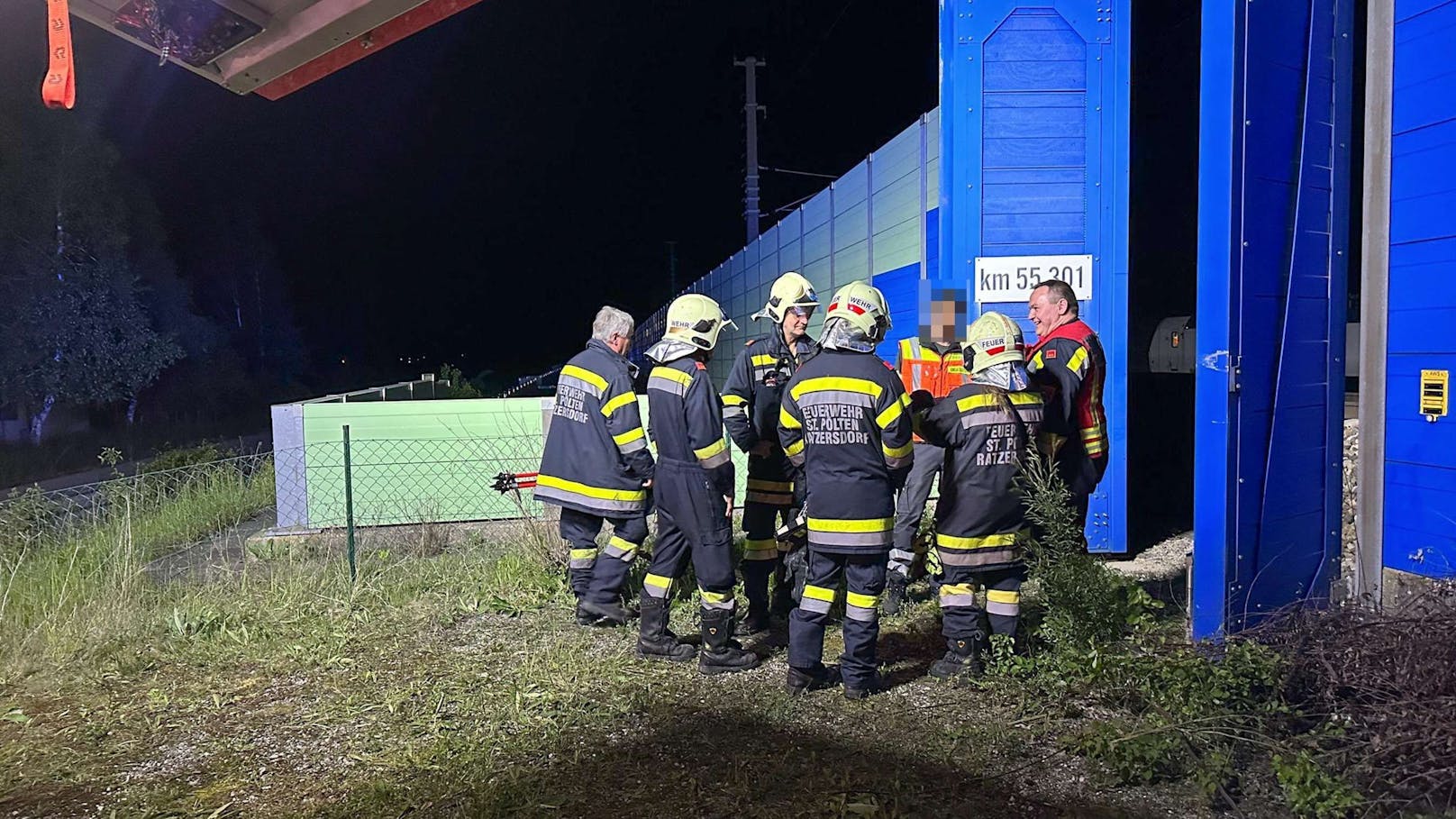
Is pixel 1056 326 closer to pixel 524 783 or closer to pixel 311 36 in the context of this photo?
pixel 524 783

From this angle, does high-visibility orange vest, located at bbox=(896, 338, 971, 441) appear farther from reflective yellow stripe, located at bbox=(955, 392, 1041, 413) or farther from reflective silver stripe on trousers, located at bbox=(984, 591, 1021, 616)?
reflective silver stripe on trousers, located at bbox=(984, 591, 1021, 616)

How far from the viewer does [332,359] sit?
45.7 meters

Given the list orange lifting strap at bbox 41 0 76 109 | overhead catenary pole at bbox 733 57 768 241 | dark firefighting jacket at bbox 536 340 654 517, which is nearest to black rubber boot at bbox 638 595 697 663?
dark firefighting jacket at bbox 536 340 654 517

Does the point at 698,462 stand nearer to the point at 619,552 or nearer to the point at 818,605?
the point at 818,605

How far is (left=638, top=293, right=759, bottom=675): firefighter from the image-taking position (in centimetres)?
422

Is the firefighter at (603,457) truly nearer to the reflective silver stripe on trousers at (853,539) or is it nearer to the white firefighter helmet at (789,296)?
the white firefighter helmet at (789,296)

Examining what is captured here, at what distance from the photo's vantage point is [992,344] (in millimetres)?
3818

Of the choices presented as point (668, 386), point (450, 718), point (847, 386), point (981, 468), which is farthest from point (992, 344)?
point (450, 718)

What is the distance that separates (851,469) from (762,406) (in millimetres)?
973

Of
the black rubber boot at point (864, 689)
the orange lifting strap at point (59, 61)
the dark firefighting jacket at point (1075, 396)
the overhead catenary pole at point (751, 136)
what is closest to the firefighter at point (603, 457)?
the black rubber boot at point (864, 689)

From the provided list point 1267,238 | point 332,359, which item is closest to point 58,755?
point 1267,238

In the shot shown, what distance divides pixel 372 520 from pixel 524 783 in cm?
482

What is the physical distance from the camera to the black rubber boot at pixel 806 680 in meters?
3.97

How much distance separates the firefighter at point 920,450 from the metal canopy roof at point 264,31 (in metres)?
3.11
